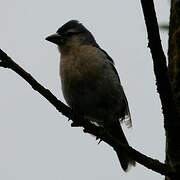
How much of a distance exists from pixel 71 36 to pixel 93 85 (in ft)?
3.85

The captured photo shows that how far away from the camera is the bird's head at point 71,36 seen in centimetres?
633

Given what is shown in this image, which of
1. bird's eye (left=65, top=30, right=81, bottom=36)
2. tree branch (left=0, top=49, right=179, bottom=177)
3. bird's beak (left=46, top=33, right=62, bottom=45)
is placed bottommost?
bird's eye (left=65, top=30, right=81, bottom=36)

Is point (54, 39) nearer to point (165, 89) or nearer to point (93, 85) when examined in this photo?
point (93, 85)

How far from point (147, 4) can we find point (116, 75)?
3494 mm

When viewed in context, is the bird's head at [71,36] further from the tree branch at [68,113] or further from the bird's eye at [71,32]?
the tree branch at [68,113]

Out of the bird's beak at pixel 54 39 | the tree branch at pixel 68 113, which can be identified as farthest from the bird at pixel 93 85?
the tree branch at pixel 68 113

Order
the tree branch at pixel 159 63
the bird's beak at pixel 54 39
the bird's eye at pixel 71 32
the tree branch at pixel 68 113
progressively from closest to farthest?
the tree branch at pixel 159 63 < the tree branch at pixel 68 113 < the bird's beak at pixel 54 39 < the bird's eye at pixel 71 32

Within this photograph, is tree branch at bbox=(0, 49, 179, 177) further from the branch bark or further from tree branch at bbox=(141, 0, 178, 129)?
tree branch at bbox=(141, 0, 178, 129)

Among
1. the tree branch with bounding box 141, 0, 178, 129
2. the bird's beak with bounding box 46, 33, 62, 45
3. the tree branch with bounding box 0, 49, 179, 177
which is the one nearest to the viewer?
the tree branch with bounding box 141, 0, 178, 129

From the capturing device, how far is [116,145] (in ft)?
11.5

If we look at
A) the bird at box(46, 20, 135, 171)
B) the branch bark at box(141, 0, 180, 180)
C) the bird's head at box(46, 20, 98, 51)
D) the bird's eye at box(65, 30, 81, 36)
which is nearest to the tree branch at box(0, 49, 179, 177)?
the branch bark at box(141, 0, 180, 180)

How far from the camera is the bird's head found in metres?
6.33

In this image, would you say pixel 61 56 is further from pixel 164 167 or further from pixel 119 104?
pixel 164 167

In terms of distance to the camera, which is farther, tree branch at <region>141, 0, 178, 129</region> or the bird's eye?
the bird's eye
